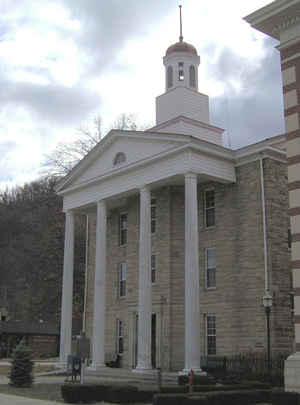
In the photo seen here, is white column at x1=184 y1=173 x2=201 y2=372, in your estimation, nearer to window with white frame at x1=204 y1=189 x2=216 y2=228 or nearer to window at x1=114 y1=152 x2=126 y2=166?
window with white frame at x1=204 y1=189 x2=216 y2=228

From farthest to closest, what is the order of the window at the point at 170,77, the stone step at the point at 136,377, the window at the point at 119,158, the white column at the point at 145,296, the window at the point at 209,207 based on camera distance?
the window at the point at 170,77 → the window at the point at 119,158 → the window at the point at 209,207 → the white column at the point at 145,296 → the stone step at the point at 136,377

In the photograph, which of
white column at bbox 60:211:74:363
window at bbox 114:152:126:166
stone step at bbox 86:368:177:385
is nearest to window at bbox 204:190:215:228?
window at bbox 114:152:126:166

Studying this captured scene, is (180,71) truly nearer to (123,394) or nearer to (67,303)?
(67,303)

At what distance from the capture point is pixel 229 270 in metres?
27.7

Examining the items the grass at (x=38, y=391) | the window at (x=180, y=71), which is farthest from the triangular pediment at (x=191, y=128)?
the grass at (x=38, y=391)

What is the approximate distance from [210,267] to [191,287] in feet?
12.4

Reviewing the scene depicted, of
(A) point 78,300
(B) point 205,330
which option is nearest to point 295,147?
(B) point 205,330

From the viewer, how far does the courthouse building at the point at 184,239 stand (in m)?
26.2

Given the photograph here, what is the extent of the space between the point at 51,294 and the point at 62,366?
82.1 feet

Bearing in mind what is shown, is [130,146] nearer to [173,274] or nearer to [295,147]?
[173,274]

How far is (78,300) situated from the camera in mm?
56375

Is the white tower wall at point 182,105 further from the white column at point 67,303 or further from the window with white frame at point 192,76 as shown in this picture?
the white column at point 67,303

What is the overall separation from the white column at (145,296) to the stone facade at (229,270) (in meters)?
1.55

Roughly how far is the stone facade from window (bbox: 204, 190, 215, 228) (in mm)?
257
